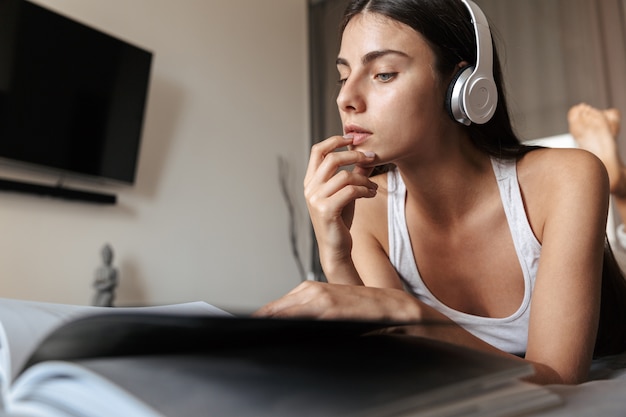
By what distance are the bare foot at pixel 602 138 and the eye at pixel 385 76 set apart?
969 millimetres

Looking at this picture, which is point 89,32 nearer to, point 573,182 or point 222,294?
point 222,294

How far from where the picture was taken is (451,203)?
0.99 m

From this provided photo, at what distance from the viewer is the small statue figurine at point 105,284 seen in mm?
2279

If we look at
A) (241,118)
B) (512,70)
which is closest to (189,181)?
(241,118)

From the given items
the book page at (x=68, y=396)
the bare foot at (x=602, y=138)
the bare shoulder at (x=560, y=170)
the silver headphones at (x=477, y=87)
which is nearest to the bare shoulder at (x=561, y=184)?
the bare shoulder at (x=560, y=170)

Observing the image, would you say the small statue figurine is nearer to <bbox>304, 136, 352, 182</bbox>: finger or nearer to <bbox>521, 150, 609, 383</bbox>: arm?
<bbox>304, 136, 352, 182</bbox>: finger

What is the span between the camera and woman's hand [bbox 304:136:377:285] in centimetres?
78

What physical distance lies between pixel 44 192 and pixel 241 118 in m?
1.38

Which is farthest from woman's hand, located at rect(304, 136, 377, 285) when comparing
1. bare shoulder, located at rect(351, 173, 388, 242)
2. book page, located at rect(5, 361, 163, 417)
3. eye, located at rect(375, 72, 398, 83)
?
book page, located at rect(5, 361, 163, 417)

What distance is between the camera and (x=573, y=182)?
0.76m

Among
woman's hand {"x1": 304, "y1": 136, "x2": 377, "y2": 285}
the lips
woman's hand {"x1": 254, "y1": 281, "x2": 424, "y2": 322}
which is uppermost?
the lips

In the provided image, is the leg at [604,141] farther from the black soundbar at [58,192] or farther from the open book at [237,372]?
the black soundbar at [58,192]

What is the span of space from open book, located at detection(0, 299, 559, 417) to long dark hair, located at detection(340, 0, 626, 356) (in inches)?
24.4

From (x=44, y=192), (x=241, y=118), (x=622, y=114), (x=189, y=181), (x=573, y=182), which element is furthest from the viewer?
(x=241, y=118)
